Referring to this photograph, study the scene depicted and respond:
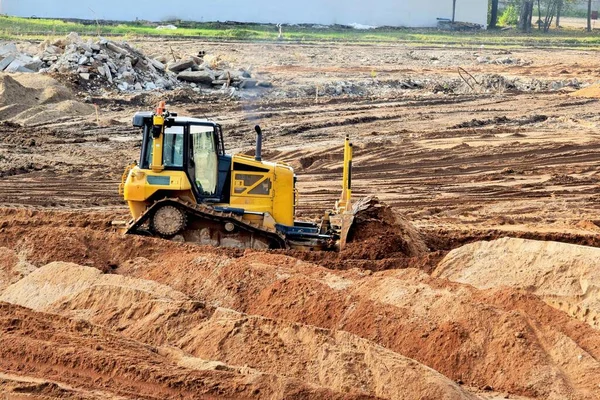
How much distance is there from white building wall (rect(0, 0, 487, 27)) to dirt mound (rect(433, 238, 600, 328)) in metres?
48.1

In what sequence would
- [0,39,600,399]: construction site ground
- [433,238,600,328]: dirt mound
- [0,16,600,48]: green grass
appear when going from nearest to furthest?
[0,39,600,399]: construction site ground
[433,238,600,328]: dirt mound
[0,16,600,48]: green grass

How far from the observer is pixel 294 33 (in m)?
63.7

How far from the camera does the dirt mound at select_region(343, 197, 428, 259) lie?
15.0 metres

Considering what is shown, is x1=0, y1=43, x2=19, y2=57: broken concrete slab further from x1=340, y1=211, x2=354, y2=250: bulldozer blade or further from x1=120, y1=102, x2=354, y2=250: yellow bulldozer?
x1=340, y1=211, x2=354, y2=250: bulldozer blade

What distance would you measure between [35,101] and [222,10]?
109ft

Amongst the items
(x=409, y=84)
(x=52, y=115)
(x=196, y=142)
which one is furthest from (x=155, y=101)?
(x=196, y=142)

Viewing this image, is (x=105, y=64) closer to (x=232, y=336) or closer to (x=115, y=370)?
(x=232, y=336)

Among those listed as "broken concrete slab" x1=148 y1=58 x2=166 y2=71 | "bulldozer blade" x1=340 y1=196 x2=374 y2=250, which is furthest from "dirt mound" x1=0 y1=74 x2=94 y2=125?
"bulldozer blade" x1=340 y1=196 x2=374 y2=250

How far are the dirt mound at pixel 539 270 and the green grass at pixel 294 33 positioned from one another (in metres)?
40.7

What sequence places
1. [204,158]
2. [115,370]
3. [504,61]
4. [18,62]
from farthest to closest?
[504,61]
[18,62]
[204,158]
[115,370]

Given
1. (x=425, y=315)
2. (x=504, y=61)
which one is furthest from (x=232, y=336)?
(x=504, y=61)

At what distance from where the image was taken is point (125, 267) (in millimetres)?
13789

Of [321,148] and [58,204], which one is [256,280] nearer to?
[58,204]

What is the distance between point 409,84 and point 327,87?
484cm
